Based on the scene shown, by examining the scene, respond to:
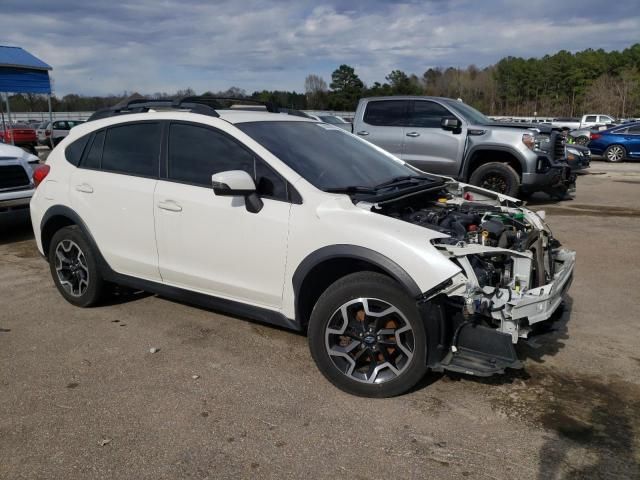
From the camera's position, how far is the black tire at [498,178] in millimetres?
9844

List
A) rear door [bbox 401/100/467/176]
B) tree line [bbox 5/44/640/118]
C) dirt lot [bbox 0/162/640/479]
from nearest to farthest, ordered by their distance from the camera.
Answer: dirt lot [bbox 0/162/640/479]
rear door [bbox 401/100/467/176]
tree line [bbox 5/44/640/118]

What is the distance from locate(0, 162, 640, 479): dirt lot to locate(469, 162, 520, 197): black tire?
5.13m

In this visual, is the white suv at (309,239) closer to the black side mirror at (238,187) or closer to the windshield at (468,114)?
the black side mirror at (238,187)

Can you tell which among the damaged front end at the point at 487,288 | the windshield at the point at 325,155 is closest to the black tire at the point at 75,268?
the windshield at the point at 325,155

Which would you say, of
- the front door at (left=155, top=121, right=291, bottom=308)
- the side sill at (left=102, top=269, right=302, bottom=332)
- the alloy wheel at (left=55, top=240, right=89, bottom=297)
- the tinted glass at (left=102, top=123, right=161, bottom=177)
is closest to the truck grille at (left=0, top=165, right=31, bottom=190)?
the alloy wheel at (left=55, top=240, right=89, bottom=297)

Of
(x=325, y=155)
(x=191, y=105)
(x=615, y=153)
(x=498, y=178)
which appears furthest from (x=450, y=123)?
(x=615, y=153)

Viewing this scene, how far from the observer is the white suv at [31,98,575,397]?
3199 mm

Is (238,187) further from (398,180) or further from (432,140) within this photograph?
(432,140)

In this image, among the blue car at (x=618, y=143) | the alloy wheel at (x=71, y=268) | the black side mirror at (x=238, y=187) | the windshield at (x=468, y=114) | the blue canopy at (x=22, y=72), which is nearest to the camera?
the black side mirror at (x=238, y=187)

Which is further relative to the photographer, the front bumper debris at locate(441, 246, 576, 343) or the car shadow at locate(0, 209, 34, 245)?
the car shadow at locate(0, 209, 34, 245)

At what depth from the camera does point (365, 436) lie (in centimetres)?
303

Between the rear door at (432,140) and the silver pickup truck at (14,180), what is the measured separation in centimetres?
635

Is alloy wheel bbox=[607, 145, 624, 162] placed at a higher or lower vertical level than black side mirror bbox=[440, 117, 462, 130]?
lower

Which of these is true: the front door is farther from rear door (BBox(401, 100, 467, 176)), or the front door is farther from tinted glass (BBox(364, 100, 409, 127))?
tinted glass (BBox(364, 100, 409, 127))
